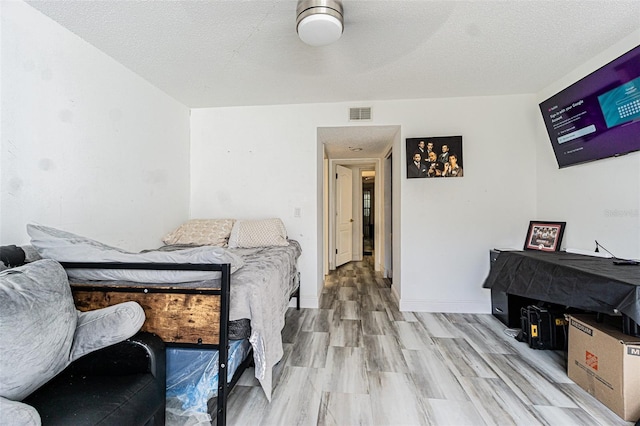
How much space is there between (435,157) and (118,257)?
2945 mm

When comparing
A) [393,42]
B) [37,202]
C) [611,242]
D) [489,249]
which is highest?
[393,42]

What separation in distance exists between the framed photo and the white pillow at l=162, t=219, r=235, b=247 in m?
3.12

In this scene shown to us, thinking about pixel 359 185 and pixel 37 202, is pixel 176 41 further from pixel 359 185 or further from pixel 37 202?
pixel 359 185

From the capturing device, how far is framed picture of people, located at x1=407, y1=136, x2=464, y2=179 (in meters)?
2.98

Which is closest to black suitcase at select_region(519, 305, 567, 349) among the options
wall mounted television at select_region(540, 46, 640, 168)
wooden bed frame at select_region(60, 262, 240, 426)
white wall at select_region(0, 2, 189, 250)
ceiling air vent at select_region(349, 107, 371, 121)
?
wall mounted television at select_region(540, 46, 640, 168)

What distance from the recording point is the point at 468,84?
2.69 m

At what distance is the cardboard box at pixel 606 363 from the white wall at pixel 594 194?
0.72 meters

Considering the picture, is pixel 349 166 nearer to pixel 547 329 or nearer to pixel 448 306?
pixel 448 306

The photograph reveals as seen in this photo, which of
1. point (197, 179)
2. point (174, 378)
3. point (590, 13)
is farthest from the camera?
point (197, 179)

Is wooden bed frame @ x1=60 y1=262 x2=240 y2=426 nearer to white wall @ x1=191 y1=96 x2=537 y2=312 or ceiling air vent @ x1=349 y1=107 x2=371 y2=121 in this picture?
white wall @ x1=191 y1=96 x2=537 y2=312

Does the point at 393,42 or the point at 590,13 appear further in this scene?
the point at 393,42

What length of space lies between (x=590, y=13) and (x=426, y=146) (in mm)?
1508

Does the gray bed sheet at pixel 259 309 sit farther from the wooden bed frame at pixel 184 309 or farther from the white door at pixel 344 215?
the white door at pixel 344 215

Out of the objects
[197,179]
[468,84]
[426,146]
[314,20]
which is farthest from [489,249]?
[197,179]
